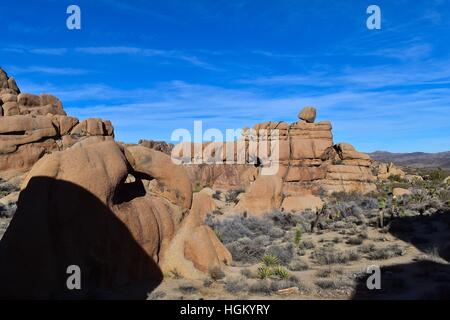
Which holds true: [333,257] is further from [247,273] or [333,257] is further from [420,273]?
[247,273]

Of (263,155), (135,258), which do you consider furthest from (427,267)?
(263,155)

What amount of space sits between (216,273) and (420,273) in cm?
589

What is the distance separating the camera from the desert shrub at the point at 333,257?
13344 millimetres

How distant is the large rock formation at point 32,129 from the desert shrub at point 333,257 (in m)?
25.9

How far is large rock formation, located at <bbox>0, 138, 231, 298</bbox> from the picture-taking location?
25.5 feet

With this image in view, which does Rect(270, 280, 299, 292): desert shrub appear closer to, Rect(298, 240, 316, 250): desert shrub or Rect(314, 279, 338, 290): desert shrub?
Rect(314, 279, 338, 290): desert shrub

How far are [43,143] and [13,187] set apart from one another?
884 cm

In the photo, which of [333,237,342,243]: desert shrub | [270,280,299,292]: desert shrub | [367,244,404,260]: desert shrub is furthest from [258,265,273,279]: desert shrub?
[333,237,342,243]: desert shrub

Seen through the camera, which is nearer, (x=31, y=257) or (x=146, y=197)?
(x=31, y=257)

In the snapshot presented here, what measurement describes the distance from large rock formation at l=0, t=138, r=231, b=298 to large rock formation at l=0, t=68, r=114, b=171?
26.0 m

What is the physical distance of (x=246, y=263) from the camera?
12.7 metres

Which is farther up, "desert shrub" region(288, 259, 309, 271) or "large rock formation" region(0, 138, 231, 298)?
"large rock formation" region(0, 138, 231, 298)
